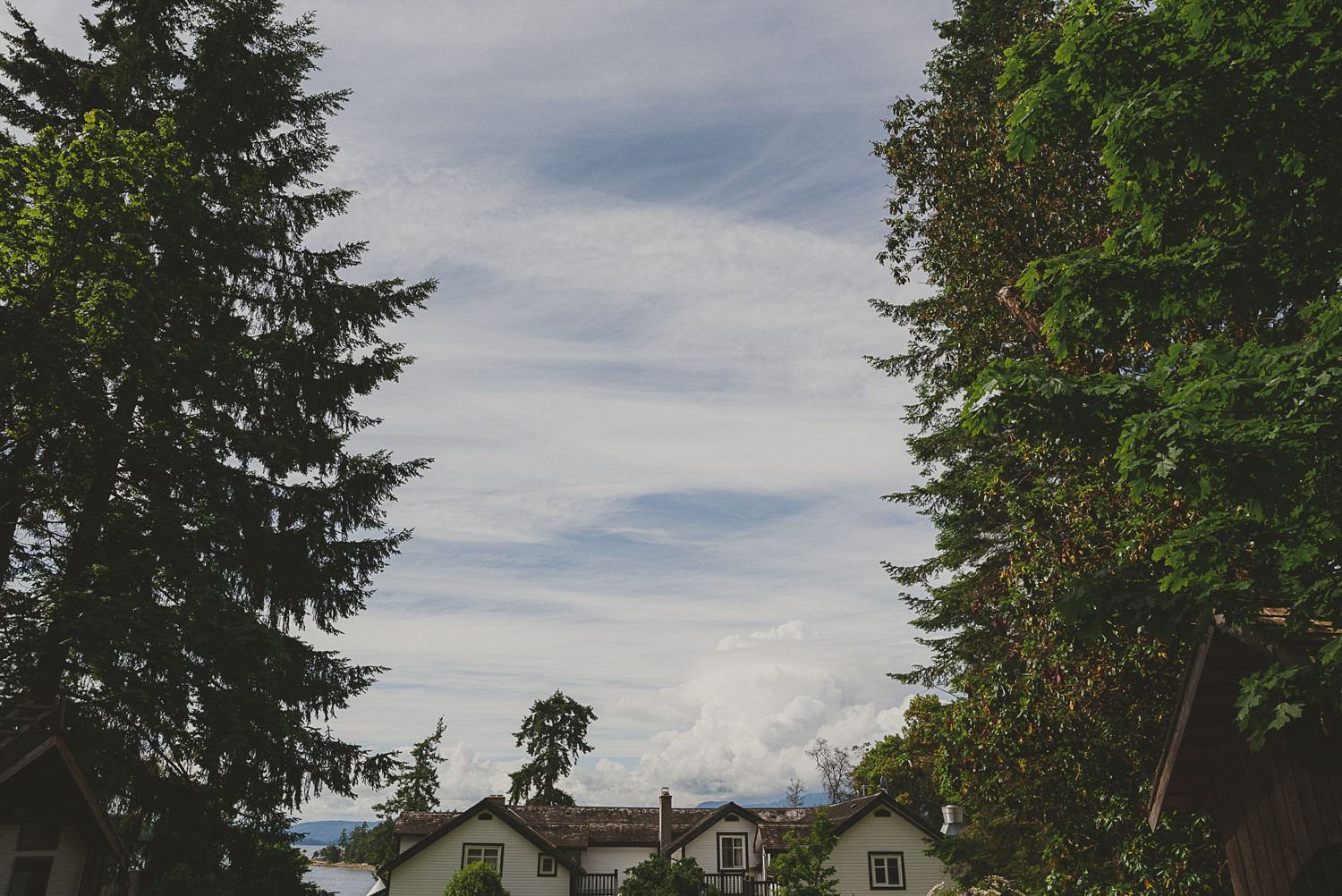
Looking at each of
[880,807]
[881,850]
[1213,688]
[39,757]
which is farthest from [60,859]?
[881,850]

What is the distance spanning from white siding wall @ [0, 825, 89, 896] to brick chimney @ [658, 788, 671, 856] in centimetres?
3643

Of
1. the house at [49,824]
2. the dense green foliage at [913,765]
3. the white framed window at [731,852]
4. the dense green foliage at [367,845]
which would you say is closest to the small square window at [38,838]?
the house at [49,824]

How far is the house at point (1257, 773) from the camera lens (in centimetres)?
663

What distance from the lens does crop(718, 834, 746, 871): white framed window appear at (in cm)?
4707

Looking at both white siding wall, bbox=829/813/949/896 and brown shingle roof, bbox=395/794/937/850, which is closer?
white siding wall, bbox=829/813/949/896

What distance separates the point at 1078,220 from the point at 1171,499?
5673mm

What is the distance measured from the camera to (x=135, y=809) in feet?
54.9

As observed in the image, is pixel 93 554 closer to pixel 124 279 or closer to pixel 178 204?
pixel 124 279

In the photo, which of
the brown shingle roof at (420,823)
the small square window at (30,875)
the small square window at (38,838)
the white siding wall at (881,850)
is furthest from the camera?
the brown shingle roof at (420,823)

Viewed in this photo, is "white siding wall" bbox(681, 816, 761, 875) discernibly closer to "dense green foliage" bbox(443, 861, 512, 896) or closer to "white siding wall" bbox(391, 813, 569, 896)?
"white siding wall" bbox(391, 813, 569, 896)

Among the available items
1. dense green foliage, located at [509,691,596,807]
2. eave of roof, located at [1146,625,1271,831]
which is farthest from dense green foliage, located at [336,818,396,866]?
eave of roof, located at [1146,625,1271,831]

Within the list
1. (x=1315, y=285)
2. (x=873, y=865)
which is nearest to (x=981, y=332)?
(x=1315, y=285)

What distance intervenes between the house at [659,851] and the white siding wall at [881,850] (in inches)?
1.9

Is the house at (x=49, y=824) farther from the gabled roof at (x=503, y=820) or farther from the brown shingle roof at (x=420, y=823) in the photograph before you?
the brown shingle roof at (x=420, y=823)
